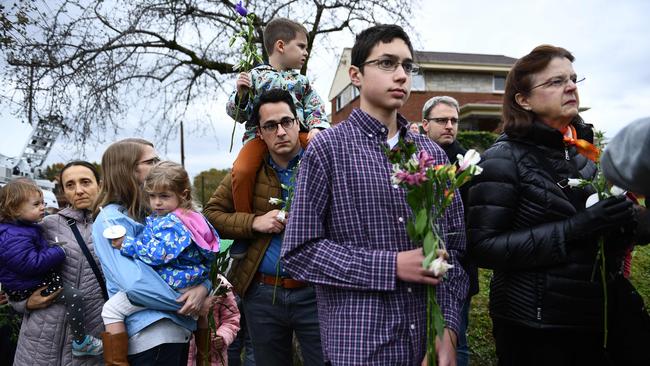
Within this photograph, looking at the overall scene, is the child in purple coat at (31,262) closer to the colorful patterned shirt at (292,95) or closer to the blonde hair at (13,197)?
the blonde hair at (13,197)

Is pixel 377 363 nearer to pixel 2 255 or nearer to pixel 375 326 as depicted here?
pixel 375 326

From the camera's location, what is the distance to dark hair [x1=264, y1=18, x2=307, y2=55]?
3545 millimetres

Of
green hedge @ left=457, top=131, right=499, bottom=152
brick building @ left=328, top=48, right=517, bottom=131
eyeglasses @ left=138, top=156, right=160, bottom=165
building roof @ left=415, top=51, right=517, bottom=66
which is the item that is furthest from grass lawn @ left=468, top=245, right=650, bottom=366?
building roof @ left=415, top=51, right=517, bottom=66

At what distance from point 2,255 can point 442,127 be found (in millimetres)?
3589

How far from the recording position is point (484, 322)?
18.0ft

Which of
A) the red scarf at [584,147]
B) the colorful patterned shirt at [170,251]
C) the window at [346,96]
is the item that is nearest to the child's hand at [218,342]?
the colorful patterned shirt at [170,251]

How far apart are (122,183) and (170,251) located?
632 mm

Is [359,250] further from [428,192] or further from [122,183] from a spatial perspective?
[122,183]

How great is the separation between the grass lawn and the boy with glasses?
10.9 ft

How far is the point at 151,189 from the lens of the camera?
9.08 feet

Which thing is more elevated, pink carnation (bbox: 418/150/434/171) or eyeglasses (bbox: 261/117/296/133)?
eyeglasses (bbox: 261/117/296/133)

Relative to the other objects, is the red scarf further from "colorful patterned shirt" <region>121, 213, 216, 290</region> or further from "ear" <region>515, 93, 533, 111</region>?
"colorful patterned shirt" <region>121, 213, 216, 290</region>

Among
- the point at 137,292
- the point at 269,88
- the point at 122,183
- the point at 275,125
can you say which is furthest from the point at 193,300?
the point at 269,88

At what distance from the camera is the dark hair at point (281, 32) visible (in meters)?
3.54
